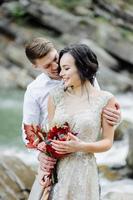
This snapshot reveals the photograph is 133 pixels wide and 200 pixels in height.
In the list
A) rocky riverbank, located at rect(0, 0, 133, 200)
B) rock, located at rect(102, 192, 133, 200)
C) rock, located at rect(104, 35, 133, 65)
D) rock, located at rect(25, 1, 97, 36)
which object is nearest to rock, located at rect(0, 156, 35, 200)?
rock, located at rect(102, 192, 133, 200)

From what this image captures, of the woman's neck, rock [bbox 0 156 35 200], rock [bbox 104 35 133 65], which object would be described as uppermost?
the woman's neck

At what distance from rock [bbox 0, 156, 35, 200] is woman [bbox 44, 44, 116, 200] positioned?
1.95 meters

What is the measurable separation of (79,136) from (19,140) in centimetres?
680

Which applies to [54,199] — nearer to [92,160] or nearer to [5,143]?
[92,160]

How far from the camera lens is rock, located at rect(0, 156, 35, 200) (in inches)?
200

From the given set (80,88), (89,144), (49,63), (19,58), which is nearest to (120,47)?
(19,58)

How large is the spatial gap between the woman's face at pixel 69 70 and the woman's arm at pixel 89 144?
0.83ft

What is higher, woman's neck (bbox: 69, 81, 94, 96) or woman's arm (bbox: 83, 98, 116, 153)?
woman's neck (bbox: 69, 81, 94, 96)

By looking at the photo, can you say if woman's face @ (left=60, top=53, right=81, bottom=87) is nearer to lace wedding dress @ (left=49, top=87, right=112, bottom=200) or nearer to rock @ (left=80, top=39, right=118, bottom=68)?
lace wedding dress @ (left=49, top=87, right=112, bottom=200)

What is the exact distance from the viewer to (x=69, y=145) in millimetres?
3000

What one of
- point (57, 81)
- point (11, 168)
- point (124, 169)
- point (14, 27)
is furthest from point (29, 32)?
point (57, 81)

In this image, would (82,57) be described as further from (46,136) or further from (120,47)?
(120,47)

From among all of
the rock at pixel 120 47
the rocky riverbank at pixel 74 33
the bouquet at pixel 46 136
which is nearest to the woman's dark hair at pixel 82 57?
the bouquet at pixel 46 136

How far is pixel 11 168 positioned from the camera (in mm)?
5410
